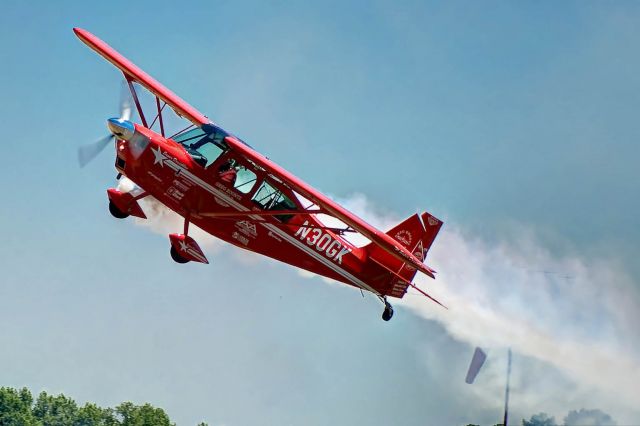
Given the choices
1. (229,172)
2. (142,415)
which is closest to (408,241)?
(229,172)

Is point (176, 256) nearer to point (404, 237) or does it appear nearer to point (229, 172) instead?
point (229, 172)

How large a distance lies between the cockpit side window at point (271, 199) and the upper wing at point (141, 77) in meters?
2.99

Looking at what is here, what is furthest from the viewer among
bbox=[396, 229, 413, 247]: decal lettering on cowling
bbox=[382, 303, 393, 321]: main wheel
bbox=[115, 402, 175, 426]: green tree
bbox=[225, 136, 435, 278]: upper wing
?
bbox=[115, 402, 175, 426]: green tree

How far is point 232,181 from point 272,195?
1.23 metres

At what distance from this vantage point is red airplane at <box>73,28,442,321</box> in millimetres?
33594

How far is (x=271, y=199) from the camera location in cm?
3488

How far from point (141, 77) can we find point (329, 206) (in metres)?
8.16

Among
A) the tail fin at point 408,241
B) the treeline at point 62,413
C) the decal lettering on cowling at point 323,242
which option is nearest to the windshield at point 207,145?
the decal lettering on cowling at point 323,242

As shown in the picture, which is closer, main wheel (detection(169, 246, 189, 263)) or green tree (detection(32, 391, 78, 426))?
main wheel (detection(169, 246, 189, 263))

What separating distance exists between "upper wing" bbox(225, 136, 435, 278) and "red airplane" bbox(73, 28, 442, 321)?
0.03 meters

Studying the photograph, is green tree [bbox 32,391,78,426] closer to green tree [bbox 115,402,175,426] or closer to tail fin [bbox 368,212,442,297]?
green tree [bbox 115,402,175,426]

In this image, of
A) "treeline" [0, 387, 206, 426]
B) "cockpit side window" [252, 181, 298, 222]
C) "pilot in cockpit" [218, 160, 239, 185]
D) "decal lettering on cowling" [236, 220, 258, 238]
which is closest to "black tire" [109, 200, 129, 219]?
"pilot in cockpit" [218, 160, 239, 185]

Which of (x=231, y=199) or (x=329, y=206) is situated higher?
(x=329, y=206)

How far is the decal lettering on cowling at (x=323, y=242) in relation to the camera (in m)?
36.0
